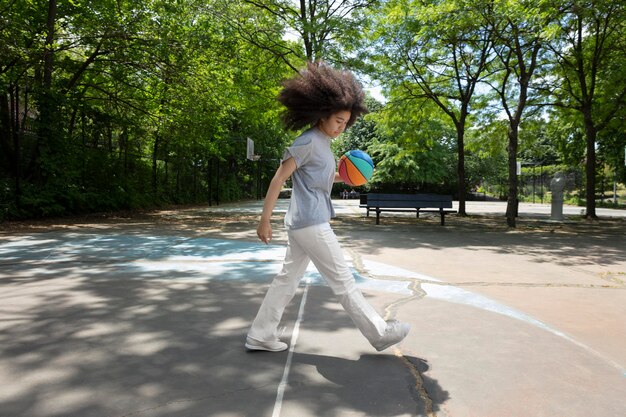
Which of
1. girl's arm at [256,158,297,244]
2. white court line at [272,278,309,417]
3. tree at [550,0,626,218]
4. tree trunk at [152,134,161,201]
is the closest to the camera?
white court line at [272,278,309,417]

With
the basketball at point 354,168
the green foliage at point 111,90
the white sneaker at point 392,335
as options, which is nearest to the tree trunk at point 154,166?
the green foliage at point 111,90

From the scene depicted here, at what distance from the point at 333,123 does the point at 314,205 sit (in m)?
0.60

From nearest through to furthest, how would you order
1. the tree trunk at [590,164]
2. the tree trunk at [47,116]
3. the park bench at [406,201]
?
1. the tree trunk at [47,116]
2. the park bench at [406,201]
3. the tree trunk at [590,164]

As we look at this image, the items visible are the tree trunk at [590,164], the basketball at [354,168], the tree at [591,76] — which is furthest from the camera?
the tree trunk at [590,164]

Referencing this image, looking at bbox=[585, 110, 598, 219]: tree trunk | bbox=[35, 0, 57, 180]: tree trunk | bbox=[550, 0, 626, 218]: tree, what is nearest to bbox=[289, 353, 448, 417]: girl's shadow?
bbox=[35, 0, 57, 180]: tree trunk

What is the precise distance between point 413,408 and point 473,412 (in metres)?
0.30

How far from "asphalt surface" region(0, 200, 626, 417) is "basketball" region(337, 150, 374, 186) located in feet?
4.05

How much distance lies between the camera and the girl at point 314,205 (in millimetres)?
2906

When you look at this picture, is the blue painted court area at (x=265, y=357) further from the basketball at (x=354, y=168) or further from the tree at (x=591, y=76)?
the tree at (x=591, y=76)

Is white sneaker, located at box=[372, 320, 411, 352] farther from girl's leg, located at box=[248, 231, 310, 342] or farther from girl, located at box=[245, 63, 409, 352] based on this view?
girl's leg, located at box=[248, 231, 310, 342]

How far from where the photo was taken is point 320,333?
3582mm

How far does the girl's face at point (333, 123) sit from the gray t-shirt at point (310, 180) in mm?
88

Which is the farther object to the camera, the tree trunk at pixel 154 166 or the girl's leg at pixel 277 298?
the tree trunk at pixel 154 166

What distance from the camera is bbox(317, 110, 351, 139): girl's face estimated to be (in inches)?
121
